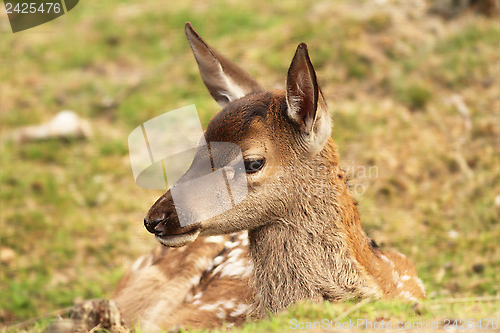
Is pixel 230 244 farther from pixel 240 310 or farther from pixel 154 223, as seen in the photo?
pixel 154 223

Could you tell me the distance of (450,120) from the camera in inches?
245

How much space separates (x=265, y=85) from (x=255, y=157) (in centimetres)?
401

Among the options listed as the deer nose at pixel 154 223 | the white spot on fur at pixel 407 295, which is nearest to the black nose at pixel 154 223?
the deer nose at pixel 154 223

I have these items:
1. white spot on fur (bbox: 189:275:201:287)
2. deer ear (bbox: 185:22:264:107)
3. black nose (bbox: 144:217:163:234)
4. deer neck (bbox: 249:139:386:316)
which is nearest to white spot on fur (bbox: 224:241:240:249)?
white spot on fur (bbox: 189:275:201:287)

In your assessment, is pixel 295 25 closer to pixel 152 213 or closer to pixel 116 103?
pixel 116 103

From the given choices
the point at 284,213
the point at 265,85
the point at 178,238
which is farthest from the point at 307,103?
the point at 265,85

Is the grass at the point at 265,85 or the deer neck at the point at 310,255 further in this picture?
the grass at the point at 265,85

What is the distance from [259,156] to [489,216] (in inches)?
128

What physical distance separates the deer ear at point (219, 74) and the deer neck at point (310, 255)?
2.21 feet

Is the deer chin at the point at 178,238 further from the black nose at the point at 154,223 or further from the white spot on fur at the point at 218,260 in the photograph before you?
the white spot on fur at the point at 218,260

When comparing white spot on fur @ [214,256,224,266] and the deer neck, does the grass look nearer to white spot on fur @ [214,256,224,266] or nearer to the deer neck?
the deer neck

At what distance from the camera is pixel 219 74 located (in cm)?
311

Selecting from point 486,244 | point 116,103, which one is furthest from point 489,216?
point 116,103

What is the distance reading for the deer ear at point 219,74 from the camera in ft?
10.1
